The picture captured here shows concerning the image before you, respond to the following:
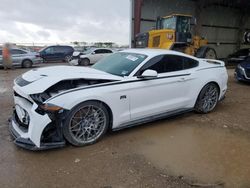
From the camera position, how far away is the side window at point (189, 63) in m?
4.98

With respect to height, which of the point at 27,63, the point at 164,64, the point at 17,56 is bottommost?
the point at 27,63

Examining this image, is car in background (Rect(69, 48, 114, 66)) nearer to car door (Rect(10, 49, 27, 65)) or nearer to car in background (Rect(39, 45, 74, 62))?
car in background (Rect(39, 45, 74, 62))

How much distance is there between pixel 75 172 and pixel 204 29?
20669 mm

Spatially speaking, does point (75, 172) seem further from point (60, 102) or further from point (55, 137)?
point (60, 102)

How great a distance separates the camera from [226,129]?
4.56 meters

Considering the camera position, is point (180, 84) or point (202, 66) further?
point (202, 66)

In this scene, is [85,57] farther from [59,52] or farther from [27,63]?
[59,52]

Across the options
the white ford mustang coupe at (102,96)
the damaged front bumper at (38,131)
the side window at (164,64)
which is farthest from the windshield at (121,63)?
the damaged front bumper at (38,131)

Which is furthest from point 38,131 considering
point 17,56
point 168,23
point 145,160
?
point 17,56

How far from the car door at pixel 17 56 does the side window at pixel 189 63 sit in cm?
1300

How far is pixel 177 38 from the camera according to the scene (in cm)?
1255

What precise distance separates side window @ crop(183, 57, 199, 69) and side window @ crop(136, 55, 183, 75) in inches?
4.4

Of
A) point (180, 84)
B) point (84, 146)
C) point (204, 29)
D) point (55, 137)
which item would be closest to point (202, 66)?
point (180, 84)

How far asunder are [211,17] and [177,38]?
10.9 metres
